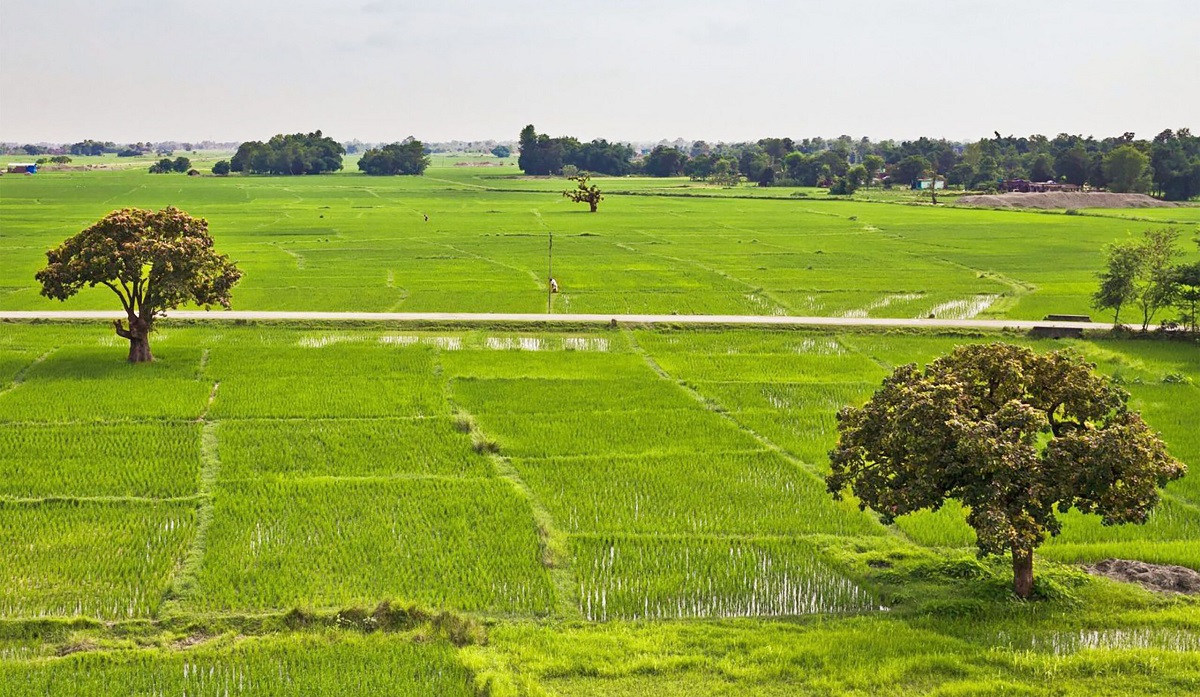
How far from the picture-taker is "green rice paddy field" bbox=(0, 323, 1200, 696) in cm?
1142

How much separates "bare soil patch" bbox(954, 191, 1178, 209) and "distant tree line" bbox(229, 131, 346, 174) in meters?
96.0

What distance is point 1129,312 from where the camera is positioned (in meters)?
35.3

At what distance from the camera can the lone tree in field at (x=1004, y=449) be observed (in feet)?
40.0

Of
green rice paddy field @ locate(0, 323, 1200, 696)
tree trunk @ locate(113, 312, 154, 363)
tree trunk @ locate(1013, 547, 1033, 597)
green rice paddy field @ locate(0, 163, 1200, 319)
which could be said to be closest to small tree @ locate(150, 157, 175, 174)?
green rice paddy field @ locate(0, 163, 1200, 319)

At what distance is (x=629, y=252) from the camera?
5100cm

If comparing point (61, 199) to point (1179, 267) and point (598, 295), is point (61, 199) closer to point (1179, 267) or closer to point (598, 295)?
point (598, 295)

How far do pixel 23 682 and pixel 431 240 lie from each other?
1796 inches

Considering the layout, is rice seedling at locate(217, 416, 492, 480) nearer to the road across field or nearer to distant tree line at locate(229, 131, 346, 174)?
the road across field

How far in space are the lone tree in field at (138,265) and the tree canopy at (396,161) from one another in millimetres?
131819

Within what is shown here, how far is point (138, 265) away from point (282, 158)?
132174 mm

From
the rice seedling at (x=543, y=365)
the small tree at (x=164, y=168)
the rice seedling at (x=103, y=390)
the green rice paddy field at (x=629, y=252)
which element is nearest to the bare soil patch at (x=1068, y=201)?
the green rice paddy field at (x=629, y=252)

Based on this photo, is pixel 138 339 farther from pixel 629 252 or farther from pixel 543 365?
pixel 629 252

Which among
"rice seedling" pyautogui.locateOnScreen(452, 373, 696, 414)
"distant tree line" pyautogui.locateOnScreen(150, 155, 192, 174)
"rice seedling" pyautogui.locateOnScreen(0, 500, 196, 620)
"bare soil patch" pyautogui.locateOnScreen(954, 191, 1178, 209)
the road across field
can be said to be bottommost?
"rice seedling" pyautogui.locateOnScreen(0, 500, 196, 620)

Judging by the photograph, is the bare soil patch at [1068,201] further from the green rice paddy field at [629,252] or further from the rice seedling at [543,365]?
the rice seedling at [543,365]
